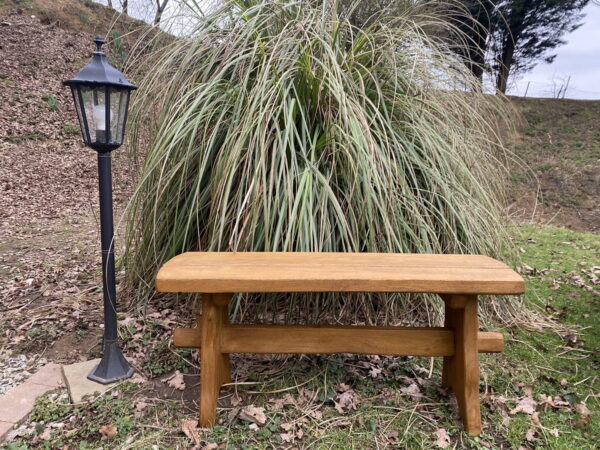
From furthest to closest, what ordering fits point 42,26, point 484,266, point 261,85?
1. point 42,26
2. point 261,85
3. point 484,266

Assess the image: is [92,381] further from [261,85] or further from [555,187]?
[555,187]

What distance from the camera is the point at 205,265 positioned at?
4.42ft

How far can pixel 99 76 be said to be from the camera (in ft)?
4.80

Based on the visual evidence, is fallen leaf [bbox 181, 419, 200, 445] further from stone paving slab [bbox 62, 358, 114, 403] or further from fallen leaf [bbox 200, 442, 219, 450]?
stone paving slab [bbox 62, 358, 114, 403]

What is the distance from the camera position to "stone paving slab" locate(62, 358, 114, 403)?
152 centimetres

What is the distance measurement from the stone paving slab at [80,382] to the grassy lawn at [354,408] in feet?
0.13

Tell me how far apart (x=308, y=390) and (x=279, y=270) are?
594mm

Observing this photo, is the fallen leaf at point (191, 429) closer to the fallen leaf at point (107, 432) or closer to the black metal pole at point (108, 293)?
the fallen leaf at point (107, 432)

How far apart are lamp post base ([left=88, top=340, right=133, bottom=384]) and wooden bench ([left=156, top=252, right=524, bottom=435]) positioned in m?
0.37

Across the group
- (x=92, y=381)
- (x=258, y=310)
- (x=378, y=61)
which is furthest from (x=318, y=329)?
(x=378, y=61)

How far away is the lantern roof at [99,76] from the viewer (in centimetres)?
145

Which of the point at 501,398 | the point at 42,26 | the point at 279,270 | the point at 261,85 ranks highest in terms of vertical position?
the point at 42,26

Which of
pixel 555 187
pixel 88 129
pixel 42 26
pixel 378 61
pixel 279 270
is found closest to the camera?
pixel 279 270

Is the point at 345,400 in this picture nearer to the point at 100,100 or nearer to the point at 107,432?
the point at 107,432
